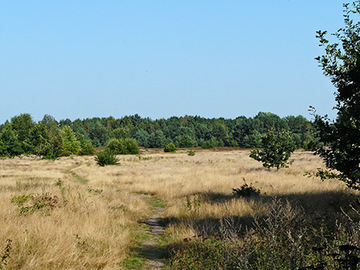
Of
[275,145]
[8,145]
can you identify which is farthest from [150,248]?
[8,145]

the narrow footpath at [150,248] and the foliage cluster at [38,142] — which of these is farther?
the foliage cluster at [38,142]

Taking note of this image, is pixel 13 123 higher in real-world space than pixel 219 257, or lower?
higher

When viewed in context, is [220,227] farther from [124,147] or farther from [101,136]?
[101,136]

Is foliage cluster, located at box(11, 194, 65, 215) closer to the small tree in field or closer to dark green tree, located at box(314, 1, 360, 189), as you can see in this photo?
dark green tree, located at box(314, 1, 360, 189)

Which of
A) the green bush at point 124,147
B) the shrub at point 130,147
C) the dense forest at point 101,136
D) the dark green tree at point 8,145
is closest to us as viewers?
the dark green tree at point 8,145

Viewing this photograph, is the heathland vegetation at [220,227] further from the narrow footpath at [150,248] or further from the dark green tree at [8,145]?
the dark green tree at [8,145]

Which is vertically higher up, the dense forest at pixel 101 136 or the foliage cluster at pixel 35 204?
the dense forest at pixel 101 136

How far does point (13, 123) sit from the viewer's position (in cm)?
10844

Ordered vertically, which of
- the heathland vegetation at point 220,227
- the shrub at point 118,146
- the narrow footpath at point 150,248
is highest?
the shrub at point 118,146

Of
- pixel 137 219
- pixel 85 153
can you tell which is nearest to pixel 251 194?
pixel 137 219

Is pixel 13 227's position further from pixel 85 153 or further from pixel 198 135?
pixel 198 135

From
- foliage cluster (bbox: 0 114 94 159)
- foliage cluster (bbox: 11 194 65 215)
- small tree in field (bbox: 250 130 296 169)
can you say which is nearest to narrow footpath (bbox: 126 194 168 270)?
foliage cluster (bbox: 11 194 65 215)

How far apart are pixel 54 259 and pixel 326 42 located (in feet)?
22.3

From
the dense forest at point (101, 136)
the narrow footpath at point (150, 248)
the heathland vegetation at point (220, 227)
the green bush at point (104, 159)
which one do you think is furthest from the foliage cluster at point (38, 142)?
the narrow footpath at point (150, 248)
